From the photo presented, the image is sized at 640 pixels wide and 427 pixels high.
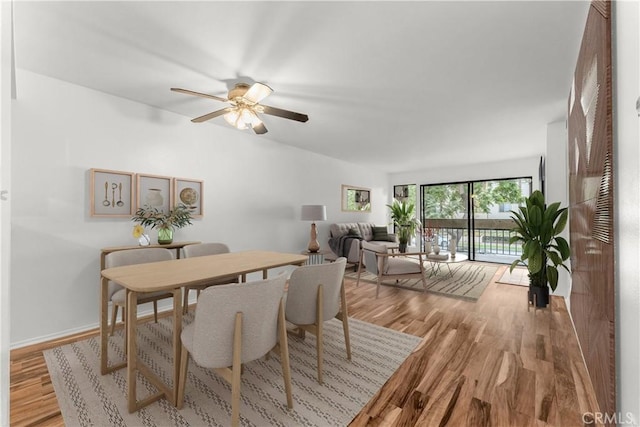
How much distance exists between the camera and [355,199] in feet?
21.7

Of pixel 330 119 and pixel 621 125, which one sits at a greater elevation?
pixel 330 119

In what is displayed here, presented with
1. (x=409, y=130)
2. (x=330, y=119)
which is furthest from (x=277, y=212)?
(x=409, y=130)

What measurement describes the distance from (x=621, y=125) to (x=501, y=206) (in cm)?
609

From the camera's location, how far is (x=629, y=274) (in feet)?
3.61

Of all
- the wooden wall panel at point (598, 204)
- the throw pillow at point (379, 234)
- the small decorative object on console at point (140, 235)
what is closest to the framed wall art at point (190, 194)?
the small decorative object on console at point (140, 235)

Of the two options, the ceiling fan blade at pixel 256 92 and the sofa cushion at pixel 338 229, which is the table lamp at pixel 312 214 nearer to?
the sofa cushion at pixel 338 229

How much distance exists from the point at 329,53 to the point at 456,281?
4.04m

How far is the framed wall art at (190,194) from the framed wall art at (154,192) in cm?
9

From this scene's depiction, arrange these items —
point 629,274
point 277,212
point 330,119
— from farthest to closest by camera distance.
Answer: point 277,212, point 330,119, point 629,274

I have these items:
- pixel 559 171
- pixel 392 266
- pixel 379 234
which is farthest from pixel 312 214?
pixel 559 171

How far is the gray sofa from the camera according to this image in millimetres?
5250

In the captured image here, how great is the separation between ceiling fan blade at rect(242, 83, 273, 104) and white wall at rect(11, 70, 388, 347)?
170 cm

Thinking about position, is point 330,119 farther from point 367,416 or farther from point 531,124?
point 367,416

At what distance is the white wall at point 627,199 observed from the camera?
1.02 metres
